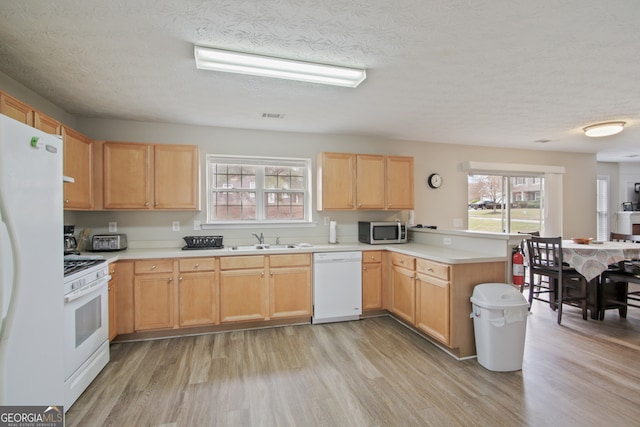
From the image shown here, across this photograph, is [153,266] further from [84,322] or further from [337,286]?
[337,286]

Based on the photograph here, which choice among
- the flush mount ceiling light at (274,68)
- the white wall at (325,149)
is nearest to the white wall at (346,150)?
the white wall at (325,149)

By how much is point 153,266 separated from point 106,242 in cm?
70

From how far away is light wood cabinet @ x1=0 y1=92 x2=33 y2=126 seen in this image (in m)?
1.93

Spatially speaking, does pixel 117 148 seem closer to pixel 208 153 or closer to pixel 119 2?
pixel 208 153

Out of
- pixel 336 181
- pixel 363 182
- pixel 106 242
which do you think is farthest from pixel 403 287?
pixel 106 242

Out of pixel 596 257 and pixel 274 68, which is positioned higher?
pixel 274 68

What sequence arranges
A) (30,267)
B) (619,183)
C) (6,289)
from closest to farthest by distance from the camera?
(6,289), (30,267), (619,183)

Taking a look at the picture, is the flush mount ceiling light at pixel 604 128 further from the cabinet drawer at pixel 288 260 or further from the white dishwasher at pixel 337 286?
the cabinet drawer at pixel 288 260

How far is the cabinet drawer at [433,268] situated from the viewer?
271 cm

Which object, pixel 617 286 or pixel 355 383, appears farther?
pixel 617 286

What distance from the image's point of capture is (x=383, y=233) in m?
3.95

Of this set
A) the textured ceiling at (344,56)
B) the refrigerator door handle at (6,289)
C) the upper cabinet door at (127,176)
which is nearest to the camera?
the refrigerator door handle at (6,289)

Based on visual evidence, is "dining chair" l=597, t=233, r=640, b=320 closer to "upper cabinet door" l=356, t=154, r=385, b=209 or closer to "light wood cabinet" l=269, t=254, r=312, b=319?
"upper cabinet door" l=356, t=154, r=385, b=209

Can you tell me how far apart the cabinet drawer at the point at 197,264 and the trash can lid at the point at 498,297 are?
8.67 ft
